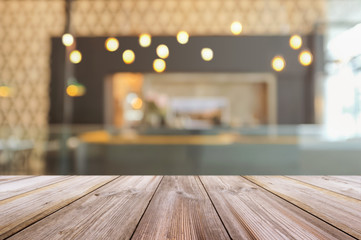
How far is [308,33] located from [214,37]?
1.79m

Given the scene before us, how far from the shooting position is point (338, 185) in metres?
0.81

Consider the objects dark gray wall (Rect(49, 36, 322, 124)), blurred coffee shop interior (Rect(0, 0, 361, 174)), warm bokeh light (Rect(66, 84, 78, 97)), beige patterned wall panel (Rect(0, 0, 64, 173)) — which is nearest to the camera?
blurred coffee shop interior (Rect(0, 0, 361, 174))

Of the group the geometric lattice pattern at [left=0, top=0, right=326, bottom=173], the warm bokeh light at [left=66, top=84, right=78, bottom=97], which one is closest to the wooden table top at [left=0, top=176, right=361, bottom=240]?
the warm bokeh light at [left=66, top=84, right=78, bottom=97]

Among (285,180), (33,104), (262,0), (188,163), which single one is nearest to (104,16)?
(33,104)

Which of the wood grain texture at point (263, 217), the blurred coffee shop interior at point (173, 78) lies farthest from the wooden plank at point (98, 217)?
the blurred coffee shop interior at point (173, 78)

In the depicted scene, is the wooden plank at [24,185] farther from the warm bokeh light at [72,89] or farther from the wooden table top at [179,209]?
the warm bokeh light at [72,89]

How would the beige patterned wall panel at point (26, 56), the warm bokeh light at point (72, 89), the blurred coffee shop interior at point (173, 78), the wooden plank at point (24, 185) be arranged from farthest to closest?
the beige patterned wall panel at point (26, 56), the warm bokeh light at point (72, 89), the blurred coffee shop interior at point (173, 78), the wooden plank at point (24, 185)

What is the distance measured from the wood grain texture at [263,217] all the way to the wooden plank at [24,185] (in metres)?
0.47

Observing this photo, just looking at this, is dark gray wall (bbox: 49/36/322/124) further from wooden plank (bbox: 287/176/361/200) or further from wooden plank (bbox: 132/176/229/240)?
wooden plank (bbox: 132/176/229/240)

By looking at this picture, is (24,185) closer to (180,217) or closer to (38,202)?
(38,202)

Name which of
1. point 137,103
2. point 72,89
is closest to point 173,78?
point 137,103

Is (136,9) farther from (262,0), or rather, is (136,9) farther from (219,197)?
(219,197)

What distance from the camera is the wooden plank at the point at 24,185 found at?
0.71m

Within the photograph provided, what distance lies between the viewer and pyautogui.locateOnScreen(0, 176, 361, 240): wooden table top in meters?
0.47
